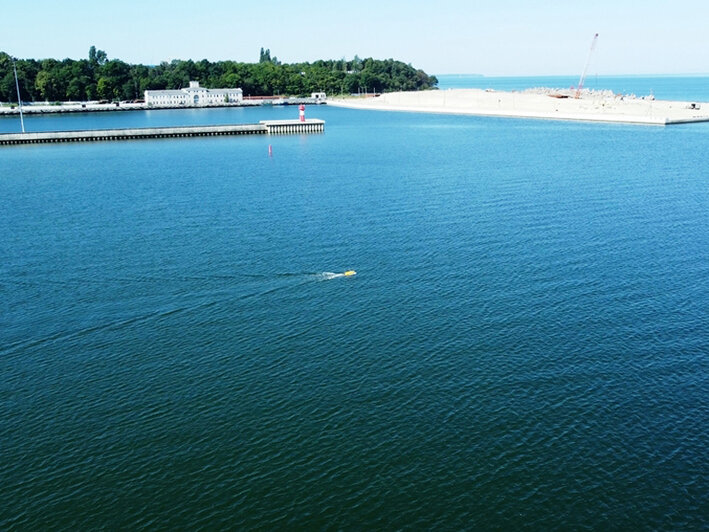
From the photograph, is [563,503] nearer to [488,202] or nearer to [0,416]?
[0,416]

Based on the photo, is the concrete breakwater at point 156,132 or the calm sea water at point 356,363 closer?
the calm sea water at point 356,363

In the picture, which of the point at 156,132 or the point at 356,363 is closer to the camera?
the point at 356,363

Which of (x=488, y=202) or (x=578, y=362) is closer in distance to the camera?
(x=578, y=362)

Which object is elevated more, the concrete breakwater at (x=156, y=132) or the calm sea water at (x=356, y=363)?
the concrete breakwater at (x=156, y=132)

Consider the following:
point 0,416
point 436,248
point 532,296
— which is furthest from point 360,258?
point 0,416
